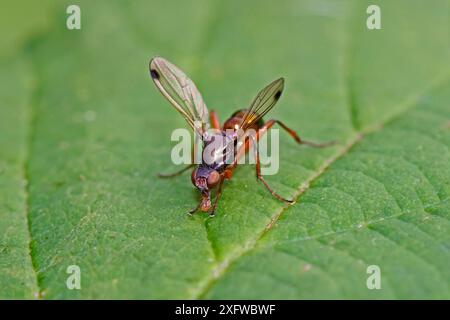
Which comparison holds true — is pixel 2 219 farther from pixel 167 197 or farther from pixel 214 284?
pixel 214 284

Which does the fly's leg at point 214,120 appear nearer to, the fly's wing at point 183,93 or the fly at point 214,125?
the fly at point 214,125

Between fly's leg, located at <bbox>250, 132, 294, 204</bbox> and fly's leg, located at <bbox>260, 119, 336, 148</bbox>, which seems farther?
fly's leg, located at <bbox>260, 119, 336, 148</bbox>

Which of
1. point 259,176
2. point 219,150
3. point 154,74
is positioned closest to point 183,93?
point 154,74

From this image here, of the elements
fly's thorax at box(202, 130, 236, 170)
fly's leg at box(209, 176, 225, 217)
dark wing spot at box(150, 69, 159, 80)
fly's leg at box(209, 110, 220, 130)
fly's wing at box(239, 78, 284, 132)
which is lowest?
fly's leg at box(209, 176, 225, 217)

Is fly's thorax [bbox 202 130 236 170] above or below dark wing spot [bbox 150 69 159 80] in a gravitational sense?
below

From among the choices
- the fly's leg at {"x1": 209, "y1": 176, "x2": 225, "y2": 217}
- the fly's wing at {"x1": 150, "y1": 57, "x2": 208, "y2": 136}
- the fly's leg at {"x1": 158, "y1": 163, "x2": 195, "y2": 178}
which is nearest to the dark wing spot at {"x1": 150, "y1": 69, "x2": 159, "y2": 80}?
the fly's wing at {"x1": 150, "y1": 57, "x2": 208, "y2": 136}

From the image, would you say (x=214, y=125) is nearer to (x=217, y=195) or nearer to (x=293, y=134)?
(x=293, y=134)

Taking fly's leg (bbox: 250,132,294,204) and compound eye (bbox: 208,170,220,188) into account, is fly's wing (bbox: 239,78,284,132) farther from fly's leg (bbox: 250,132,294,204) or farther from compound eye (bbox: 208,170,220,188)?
compound eye (bbox: 208,170,220,188)
